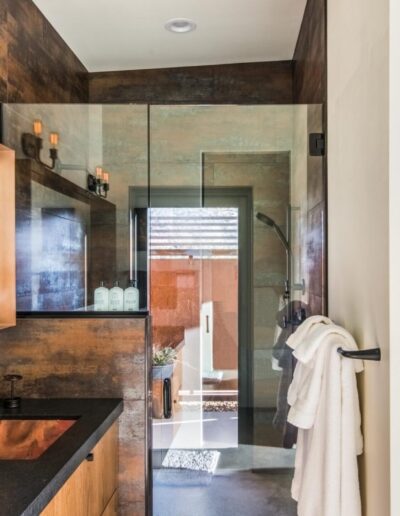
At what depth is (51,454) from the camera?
1.48m

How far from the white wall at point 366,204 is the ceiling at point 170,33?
0.75m

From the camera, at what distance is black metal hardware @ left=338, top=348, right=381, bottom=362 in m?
1.35

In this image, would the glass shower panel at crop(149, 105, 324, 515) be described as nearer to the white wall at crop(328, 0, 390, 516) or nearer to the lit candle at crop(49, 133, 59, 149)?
the lit candle at crop(49, 133, 59, 149)

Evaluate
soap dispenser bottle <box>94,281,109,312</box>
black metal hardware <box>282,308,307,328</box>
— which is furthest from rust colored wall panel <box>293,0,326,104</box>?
soap dispenser bottle <box>94,281,109,312</box>

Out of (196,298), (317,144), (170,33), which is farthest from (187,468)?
(170,33)

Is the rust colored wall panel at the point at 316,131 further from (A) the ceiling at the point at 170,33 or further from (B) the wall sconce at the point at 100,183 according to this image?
(B) the wall sconce at the point at 100,183

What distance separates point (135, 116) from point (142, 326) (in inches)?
47.5

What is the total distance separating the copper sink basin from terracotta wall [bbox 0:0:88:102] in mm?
1320

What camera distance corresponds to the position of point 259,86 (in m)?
3.13

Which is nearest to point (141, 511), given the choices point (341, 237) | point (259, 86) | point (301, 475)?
point (301, 475)

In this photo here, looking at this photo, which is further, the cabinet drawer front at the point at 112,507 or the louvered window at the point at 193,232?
the louvered window at the point at 193,232

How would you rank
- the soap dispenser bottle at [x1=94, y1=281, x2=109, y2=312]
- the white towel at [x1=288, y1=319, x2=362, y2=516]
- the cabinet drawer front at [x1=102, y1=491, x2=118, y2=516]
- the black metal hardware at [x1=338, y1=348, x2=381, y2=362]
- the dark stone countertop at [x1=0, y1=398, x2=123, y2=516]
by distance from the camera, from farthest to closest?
the soap dispenser bottle at [x1=94, y1=281, x2=109, y2=312] < the cabinet drawer front at [x1=102, y1=491, x2=118, y2=516] < the white towel at [x1=288, y1=319, x2=362, y2=516] < the black metal hardware at [x1=338, y1=348, x2=381, y2=362] < the dark stone countertop at [x1=0, y1=398, x2=123, y2=516]

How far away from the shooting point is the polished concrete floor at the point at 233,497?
2.44 m

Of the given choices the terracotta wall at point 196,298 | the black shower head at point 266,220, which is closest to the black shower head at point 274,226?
the black shower head at point 266,220
